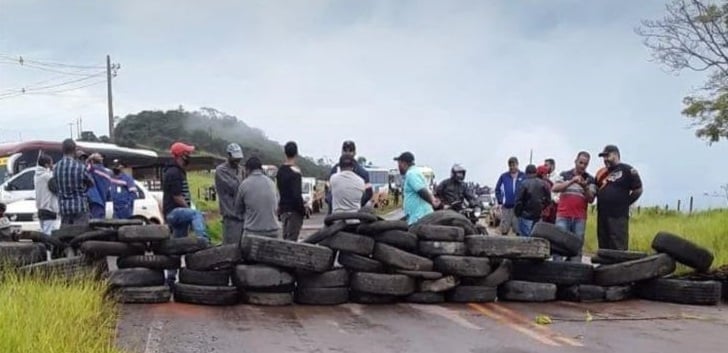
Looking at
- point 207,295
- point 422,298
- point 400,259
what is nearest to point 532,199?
point 422,298

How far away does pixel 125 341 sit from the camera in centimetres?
661

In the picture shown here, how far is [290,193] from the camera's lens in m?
10.2

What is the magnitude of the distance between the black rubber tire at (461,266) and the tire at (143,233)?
10.1ft

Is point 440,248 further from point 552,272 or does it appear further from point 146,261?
point 146,261

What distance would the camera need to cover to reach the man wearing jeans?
11.3 m

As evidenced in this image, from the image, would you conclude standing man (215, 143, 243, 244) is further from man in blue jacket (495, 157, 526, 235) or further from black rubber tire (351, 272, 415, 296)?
man in blue jacket (495, 157, 526, 235)

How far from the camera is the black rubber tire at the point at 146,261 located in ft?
29.5

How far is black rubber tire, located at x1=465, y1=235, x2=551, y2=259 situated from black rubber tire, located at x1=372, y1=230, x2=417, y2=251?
67 cm

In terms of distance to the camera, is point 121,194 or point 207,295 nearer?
point 207,295

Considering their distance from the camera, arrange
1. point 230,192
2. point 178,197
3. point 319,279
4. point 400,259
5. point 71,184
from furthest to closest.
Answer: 1. point 71,184
2. point 230,192
3. point 178,197
4. point 400,259
5. point 319,279

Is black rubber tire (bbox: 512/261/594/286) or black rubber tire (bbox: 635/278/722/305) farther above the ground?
black rubber tire (bbox: 512/261/594/286)

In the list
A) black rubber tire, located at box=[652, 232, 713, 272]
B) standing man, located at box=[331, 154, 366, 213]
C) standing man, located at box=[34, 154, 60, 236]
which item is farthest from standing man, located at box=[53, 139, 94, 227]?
black rubber tire, located at box=[652, 232, 713, 272]

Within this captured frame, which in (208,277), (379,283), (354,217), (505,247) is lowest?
(379,283)

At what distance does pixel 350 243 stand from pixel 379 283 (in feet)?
1.86
